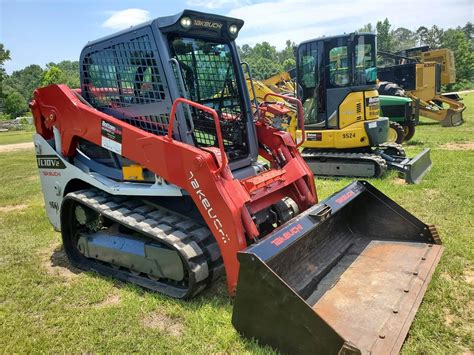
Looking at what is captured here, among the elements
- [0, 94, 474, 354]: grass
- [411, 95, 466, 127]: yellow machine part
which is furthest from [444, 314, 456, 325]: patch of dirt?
[411, 95, 466, 127]: yellow machine part

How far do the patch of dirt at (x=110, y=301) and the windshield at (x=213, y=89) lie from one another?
5.43ft

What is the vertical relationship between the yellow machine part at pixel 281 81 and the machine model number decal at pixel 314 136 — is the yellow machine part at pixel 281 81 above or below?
above

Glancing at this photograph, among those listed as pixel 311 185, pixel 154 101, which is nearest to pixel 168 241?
pixel 154 101

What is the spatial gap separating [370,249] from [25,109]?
63.5 m

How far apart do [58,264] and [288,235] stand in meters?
2.93

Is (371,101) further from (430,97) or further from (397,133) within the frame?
(430,97)

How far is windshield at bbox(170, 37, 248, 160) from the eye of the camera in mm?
4191

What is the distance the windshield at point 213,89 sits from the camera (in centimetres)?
419

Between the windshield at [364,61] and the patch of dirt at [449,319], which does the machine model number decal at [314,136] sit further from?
the patch of dirt at [449,319]

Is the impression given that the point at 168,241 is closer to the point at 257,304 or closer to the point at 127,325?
the point at 127,325

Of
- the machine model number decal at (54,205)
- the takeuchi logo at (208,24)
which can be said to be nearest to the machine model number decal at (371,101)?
the takeuchi logo at (208,24)

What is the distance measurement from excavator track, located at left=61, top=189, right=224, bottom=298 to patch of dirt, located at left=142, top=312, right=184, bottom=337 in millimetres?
245

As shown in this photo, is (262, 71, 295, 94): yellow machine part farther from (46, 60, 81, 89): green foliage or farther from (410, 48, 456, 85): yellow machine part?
(410, 48, 456, 85): yellow machine part

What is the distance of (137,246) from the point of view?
13.1 ft
